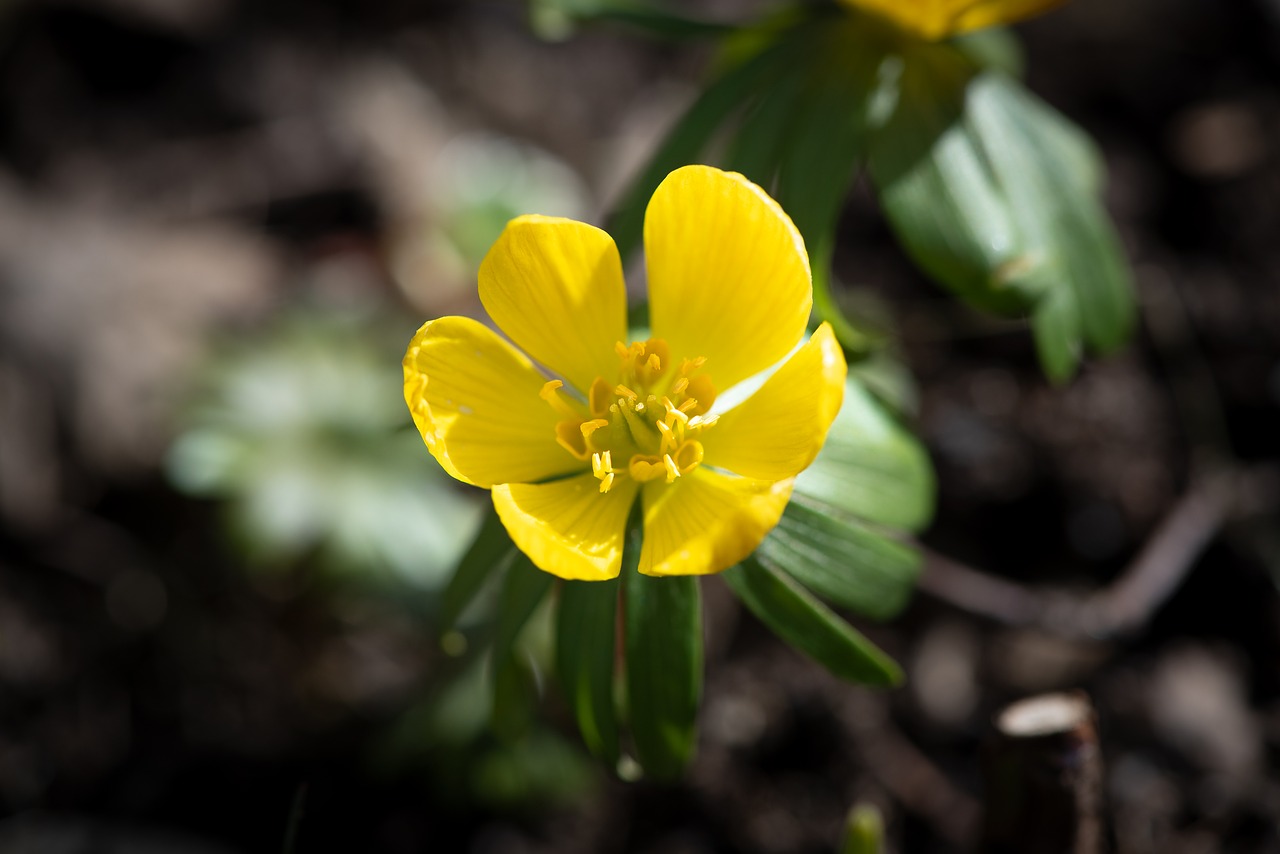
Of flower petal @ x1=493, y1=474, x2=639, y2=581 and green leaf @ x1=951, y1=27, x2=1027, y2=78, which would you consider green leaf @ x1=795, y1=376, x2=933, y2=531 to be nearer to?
flower petal @ x1=493, y1=474, x2=639, y2=581

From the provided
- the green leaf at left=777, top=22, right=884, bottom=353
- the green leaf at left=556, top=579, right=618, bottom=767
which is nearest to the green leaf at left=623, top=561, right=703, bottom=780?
the green leaf at left=556, top=579, right=618, bottom=767

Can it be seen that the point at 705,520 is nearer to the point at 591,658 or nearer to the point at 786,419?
the point at 786,419

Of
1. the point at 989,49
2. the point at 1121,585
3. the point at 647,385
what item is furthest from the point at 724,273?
the point at 1121,585

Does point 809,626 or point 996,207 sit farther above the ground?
point 996,207

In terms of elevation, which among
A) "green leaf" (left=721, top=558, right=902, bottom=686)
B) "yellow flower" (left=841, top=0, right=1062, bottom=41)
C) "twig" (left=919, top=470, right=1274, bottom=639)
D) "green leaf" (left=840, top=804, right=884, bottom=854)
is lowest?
"twig" (left=919, top=470, right=1274, bottom=639)

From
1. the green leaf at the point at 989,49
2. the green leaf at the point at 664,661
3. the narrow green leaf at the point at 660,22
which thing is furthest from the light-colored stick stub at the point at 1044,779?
the narrow green leaf at the point at 660,22

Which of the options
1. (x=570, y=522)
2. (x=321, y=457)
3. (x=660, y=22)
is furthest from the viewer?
(x=321, y=457)

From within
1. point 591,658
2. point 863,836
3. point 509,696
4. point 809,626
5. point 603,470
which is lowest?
point 863,836
